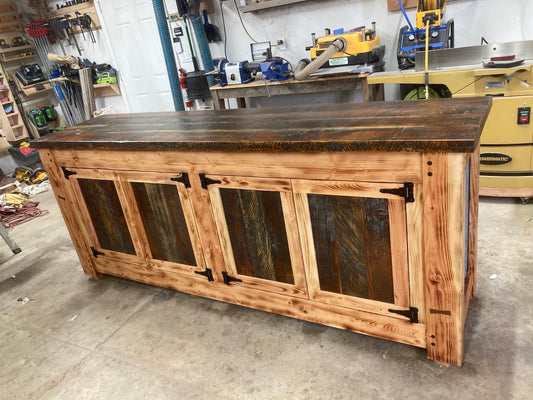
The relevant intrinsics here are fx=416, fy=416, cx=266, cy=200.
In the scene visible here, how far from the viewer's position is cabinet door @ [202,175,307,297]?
1674 mm

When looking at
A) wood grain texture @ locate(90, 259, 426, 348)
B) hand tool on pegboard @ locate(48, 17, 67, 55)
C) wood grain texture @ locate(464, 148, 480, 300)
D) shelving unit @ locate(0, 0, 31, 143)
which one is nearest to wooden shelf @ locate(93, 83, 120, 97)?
hand tool on pegboard @ locate(48, 17, 67, 55)

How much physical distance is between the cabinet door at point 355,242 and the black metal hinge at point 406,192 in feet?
0.03

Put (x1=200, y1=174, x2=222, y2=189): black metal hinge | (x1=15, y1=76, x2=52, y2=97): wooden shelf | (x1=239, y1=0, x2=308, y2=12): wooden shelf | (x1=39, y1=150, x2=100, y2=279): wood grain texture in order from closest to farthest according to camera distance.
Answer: (x1=200, y1=174, x2=222, y2=189): black metal hinge, (x1=39, y1=150, x2=100, y2=279): wood grain texture, (x1=239, y1=0, x2=308, y2=12): wooden shelf, (x1=15, y1=76, x2=52, y2=97): wooden shelf

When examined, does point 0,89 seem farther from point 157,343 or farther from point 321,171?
point 321,171

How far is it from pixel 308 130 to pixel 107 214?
4.12 ft

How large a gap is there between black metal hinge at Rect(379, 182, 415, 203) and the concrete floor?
0.67 meters

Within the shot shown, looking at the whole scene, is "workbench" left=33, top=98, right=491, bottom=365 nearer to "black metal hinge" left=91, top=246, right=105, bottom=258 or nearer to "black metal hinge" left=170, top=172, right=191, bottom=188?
"black metal hinge" left=170, top=172, right=191, bottom=188

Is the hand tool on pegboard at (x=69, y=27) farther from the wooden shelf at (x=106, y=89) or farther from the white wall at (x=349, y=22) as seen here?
the white wall at (x=349, y=22)

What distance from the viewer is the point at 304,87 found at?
3.55m

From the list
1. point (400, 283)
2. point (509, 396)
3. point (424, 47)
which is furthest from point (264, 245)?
point (424, 47)

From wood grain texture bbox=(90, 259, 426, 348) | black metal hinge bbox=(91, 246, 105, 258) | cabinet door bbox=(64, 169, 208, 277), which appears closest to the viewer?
wood grain texture bbox=(90, 259, 426, 348)

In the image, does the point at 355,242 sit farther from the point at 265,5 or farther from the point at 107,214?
the point at 265,5

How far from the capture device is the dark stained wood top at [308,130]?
134 centimetres

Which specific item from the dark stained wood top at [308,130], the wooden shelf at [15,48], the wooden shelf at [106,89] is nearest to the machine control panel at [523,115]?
the dark stained wood top at [308,130]
